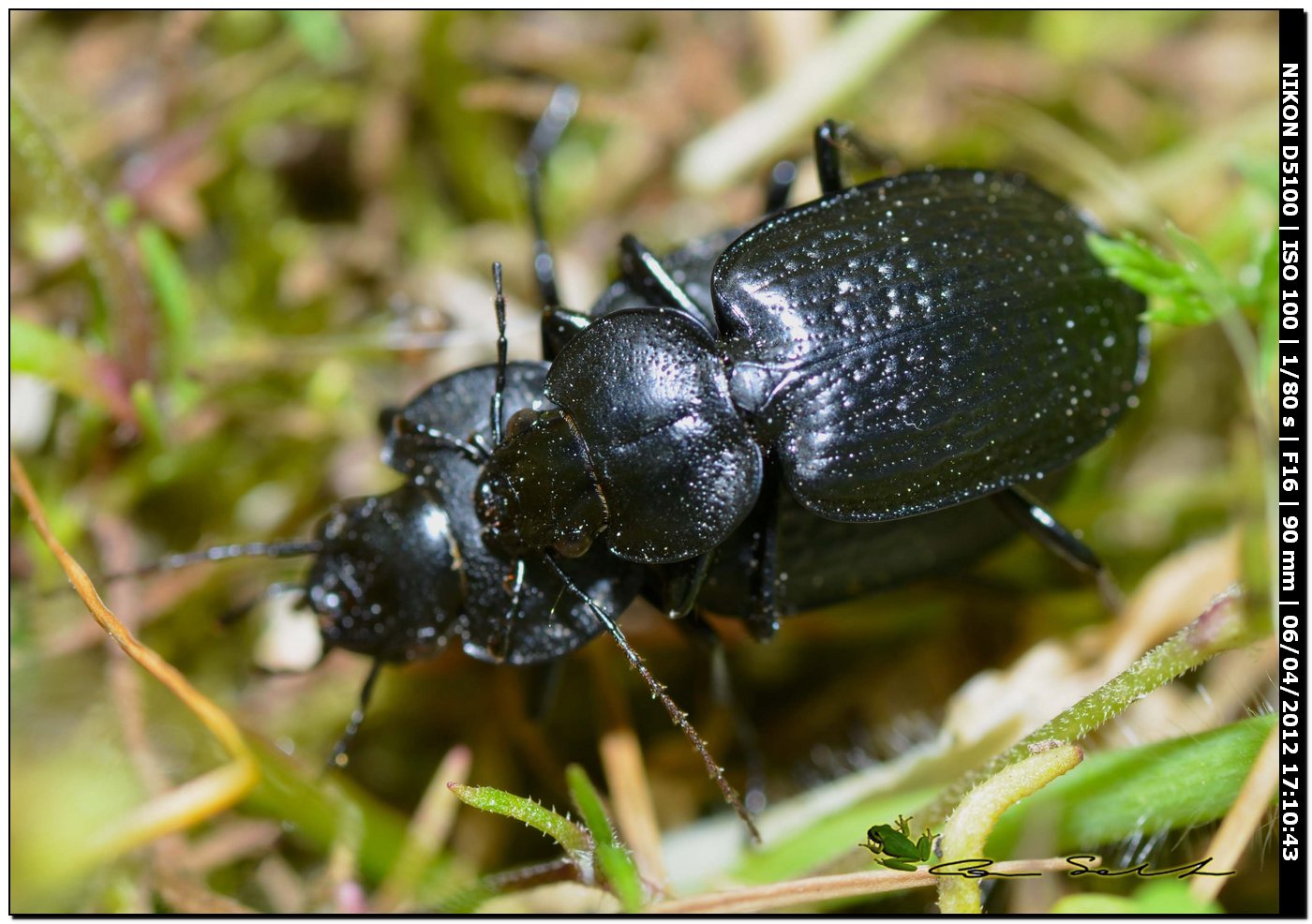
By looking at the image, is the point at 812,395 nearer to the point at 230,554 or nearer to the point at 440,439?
the point at 440,439

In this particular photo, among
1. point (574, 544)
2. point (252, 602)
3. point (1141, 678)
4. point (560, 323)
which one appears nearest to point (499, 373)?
point (560, 323)

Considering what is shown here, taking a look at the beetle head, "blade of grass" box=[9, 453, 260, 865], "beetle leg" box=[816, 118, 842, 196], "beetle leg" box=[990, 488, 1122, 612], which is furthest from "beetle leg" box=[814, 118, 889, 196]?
"blade of grass" box=[9, 453, 260, 865]

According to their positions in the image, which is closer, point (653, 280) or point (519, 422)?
point (519, 422)

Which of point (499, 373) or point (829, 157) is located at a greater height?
point (829, 157)

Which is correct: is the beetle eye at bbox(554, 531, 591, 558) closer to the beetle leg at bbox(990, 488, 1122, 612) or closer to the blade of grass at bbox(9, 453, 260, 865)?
the blade of grass at bbox(9, 453, 260, 865)

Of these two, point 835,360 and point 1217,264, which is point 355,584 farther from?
point 1217,264

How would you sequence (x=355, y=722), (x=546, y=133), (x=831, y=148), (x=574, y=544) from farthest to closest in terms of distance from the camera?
(x=546, y=133) < (x=831, y=148) < (x=355, y=722) < (x=574, y=544)

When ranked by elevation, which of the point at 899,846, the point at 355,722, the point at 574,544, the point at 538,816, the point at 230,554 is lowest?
the point at 899,846
